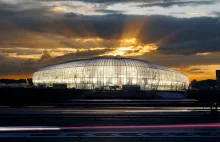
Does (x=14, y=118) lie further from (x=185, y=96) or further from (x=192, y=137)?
(x=185, y=96)

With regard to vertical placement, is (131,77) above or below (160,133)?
above

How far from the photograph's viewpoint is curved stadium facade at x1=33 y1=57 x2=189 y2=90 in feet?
576

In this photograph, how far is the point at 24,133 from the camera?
31609 mm

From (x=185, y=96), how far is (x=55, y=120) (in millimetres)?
77954

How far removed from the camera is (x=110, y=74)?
576ft

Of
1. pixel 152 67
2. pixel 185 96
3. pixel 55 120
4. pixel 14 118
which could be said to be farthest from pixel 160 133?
pixel 152 67

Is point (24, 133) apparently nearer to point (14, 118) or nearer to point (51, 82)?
point (14, 118)

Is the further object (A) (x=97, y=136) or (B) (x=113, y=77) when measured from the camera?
(B) (x=113, y=77)

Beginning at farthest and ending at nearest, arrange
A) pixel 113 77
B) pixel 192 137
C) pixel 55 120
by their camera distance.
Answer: pixel 113 77, pixel 55 120, pixel 192 137

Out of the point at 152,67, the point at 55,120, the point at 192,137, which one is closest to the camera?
the point at 192,137

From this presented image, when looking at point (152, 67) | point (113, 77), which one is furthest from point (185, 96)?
point (152, 67)

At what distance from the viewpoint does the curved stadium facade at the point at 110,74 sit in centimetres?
17562

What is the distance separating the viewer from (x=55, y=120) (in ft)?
145

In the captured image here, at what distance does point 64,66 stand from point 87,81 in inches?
834
